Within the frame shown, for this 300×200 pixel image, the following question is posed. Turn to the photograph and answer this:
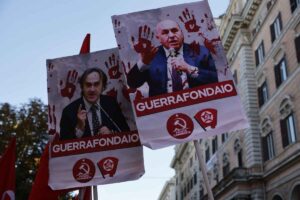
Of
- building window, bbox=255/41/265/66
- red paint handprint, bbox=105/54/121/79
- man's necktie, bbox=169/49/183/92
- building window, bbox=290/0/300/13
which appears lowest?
man's necktie, bbox=169/49/183/92

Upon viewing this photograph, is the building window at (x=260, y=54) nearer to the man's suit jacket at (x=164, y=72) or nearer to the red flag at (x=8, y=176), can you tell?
the red flag at (x=8, y=176)

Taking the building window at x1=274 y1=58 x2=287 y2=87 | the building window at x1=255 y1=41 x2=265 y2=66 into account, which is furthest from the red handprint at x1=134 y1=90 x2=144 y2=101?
the building window at x1=255 y1=41 x2=265 y2=66

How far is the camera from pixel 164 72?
289 inches

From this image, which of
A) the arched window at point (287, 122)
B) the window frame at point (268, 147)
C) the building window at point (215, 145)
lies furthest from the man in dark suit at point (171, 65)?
the building window at point (215, 145)

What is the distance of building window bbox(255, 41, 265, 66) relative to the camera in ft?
103

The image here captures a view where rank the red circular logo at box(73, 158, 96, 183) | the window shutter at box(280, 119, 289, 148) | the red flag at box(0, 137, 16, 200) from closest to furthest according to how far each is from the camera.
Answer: the red circular logo at box(73, 158, 96, 183) → the red flag at box(0, 137, 16, 200) → the window shutter at box(280, 119, 289, 148)

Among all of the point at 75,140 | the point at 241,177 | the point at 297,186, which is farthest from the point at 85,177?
the point at 241,177

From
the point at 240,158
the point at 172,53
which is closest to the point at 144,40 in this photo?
the point at 172,53

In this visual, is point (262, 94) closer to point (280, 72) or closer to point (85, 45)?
point (280, 72)

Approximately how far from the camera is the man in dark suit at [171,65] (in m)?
7.22

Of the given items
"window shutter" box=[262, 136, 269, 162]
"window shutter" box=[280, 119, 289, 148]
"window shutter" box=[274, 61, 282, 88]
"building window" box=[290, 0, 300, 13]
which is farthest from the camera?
"window shutter" box=[262, 136, 269, 162]

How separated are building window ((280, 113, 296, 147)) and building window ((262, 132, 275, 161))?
7.73ft

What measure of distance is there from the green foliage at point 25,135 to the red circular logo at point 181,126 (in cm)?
1318

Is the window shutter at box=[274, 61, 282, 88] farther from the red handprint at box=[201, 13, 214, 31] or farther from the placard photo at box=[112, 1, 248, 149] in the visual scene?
the placard photo at box=[112, 1, 248, 149]
